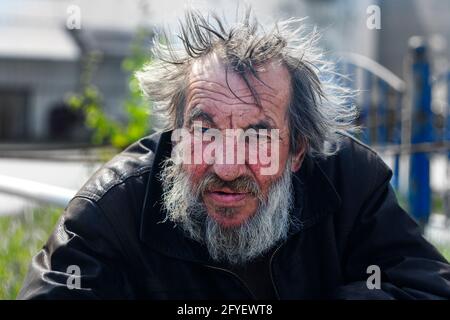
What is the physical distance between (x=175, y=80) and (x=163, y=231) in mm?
527

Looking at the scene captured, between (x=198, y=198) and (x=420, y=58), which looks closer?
(x=198, y=198)

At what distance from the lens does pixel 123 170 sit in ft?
7.95

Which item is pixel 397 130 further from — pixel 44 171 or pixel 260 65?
pixel 44 171

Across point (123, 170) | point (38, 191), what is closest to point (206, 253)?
point (123, 170)

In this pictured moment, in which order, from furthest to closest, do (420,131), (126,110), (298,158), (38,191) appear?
(420,131)
(126,110)
(38,191)
(298,158)

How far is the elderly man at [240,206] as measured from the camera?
222cm

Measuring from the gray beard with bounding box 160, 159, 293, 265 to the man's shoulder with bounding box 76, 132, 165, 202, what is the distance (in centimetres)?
13

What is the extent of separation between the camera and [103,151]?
21.2 ft

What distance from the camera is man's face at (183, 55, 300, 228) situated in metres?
2.22

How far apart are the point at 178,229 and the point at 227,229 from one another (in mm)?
169

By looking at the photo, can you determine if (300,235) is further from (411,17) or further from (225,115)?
(411,17)

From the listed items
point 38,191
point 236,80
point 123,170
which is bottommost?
point 38,191

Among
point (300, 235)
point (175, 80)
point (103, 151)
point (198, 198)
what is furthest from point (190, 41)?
point (103, 151)

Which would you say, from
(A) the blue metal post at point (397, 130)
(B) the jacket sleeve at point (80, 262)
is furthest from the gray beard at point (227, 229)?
(A) the blue metal post at point (397, 130)
